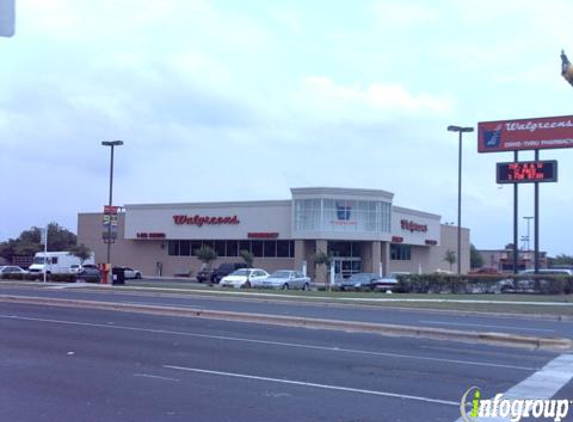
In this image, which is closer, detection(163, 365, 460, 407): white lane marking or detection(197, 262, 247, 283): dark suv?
detection(163, 365, 460, 407): white lane marking

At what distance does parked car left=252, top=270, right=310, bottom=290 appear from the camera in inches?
1790

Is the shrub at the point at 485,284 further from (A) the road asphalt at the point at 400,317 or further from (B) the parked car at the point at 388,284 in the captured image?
(A) the road asphalt at the point at 400,317

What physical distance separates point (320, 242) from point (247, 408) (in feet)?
180

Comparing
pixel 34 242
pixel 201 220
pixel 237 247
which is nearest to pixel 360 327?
pixel 237 247

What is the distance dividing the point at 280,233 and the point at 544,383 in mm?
54546

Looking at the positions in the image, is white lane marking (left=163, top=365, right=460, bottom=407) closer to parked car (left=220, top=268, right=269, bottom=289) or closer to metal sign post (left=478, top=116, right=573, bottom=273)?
metal sign post (left=478, top=116, right=573, bottom=273)

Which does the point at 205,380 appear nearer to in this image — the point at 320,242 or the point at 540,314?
the point at 540,314

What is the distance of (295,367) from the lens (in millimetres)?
13000

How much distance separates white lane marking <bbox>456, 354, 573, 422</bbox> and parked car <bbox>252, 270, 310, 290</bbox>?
31.8 meters

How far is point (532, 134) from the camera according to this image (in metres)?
44.8

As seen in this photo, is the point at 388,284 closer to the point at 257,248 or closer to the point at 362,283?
the point at 362,283

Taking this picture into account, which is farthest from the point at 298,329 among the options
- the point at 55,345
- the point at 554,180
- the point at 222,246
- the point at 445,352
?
the point at 222,246

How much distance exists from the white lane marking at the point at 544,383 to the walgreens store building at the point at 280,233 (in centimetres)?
4776

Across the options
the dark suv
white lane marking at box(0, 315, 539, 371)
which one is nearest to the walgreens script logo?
the dark suv
